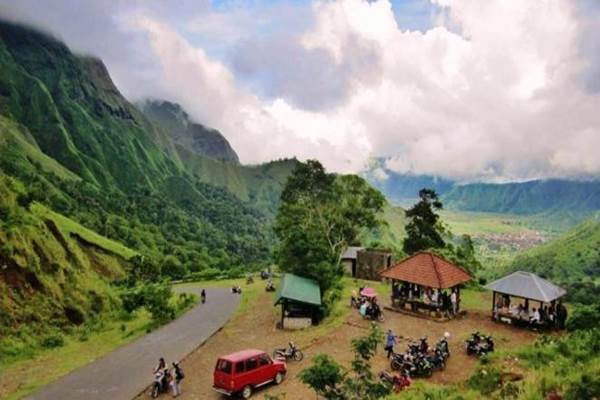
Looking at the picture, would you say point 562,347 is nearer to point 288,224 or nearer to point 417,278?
point 417,278

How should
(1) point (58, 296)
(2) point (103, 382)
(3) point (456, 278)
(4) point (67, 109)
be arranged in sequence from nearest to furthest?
1. (2) point (103, 382)
2. (3) point (456, 278)
3. (1) point (58, 296)
4. (4) point (67, 109)

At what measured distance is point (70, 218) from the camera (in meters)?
103

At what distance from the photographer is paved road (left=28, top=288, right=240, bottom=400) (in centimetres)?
2259

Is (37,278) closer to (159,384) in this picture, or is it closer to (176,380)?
(159,384)

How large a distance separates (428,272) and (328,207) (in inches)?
1018

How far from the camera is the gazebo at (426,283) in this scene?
31109 millimetres

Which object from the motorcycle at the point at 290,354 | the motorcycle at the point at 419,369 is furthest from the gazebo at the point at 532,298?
the motorcycle at the point at 290,354

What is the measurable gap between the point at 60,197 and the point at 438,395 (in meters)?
116

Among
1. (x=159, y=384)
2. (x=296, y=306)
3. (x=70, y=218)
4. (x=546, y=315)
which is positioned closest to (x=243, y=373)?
(x=159, y=384)

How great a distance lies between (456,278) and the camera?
31.6 metres

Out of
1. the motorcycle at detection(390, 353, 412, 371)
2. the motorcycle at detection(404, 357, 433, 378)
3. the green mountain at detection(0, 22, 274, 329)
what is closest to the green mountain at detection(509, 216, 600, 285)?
the green mountain at detection(0, 22, 274, 329)

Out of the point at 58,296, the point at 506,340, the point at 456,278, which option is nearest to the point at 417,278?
the point at 456,278

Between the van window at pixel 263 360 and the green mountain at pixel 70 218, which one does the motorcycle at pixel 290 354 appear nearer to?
the van window at pixel 263 360

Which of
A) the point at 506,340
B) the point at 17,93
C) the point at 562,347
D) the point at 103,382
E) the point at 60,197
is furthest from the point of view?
the point at 17,93
